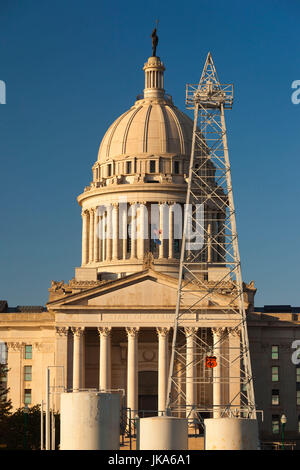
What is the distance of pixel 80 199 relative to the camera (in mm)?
166000

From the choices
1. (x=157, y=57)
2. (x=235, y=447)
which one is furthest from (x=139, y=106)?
(x=235, y=447)

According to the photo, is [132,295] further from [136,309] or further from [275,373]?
[275,373]

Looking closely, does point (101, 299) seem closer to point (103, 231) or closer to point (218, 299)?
point (218, 299)

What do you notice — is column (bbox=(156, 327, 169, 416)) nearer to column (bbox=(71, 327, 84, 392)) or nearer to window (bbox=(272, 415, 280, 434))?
column (bbox=(71, 327, 84, 392))

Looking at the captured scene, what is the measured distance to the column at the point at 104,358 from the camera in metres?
138

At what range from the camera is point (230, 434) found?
89938 millimetres

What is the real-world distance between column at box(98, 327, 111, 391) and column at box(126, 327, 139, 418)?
2.19m

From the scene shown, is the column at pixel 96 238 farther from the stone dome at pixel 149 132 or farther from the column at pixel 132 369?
the column at pixel 132 369

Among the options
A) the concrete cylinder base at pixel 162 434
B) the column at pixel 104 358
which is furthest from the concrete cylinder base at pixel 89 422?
the column at pixel 104 358

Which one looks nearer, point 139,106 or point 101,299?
point 101,299

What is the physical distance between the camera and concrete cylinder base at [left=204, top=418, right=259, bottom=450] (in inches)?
3538

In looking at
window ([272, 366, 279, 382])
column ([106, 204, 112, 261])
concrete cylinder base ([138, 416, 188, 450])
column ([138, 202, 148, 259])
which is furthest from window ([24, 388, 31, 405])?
concrete cylinder base ([138, 416, 188, 450])
